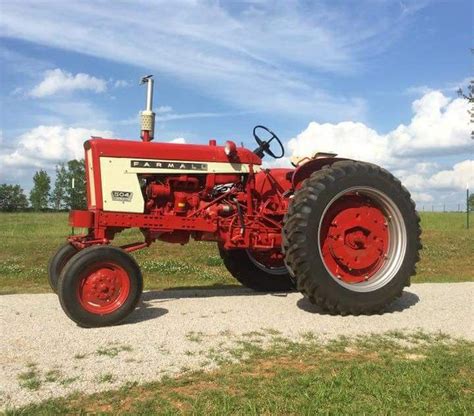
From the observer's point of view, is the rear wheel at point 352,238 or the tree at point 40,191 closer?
the rear wheel at point 352,238

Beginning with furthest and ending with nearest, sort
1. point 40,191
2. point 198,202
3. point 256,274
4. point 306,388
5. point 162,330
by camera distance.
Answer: point 40,191
point 256,274
point 198,202
point 162,330
point 306,388

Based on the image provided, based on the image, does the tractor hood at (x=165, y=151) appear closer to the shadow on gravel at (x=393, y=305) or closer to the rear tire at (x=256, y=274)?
the rear tire at (x=256, y=274)

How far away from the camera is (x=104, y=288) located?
5.75 m

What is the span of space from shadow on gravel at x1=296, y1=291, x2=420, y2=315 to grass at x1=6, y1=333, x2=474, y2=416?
180 cm

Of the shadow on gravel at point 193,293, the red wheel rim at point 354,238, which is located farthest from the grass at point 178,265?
the red wheel rim at point 354,238

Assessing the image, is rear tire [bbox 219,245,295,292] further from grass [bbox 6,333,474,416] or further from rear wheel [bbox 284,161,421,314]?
grass [bbox 6,333,474,416]

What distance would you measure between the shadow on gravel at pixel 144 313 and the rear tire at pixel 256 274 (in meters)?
1.82

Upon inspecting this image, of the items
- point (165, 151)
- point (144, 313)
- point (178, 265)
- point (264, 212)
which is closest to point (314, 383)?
point (144, 313)

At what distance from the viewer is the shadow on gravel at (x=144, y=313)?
598 centimetres

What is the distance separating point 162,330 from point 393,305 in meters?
3.22

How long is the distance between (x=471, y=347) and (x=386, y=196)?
7.31 ft

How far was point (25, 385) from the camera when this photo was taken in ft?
12.6

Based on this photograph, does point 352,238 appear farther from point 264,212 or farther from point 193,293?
point 193,293

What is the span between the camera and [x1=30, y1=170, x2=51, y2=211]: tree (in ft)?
249
